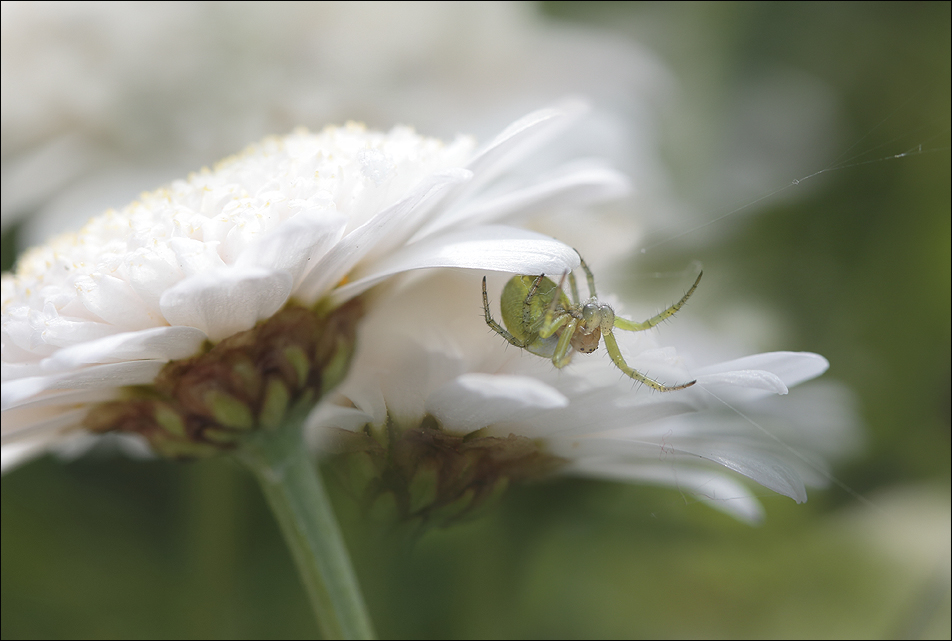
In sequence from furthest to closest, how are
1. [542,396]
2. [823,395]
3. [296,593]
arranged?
[296,593] < [823,395] < [542,396]

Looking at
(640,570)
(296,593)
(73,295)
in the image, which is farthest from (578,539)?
(73,295)

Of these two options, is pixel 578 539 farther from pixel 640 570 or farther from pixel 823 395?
pixel 823 395

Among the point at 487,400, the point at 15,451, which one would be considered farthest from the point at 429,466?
the point at 15,451

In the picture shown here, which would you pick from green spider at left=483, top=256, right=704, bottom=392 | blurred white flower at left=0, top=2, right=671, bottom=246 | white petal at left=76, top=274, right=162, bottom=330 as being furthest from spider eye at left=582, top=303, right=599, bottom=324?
blurred white flower at left=0, top=2, right=671, bottom=246

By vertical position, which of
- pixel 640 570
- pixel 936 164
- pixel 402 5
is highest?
pixel 402 5

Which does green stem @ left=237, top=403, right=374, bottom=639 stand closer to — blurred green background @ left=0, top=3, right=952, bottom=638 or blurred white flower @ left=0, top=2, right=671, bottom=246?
blurred green background @ left=0, top=3, right=952, bottom=638

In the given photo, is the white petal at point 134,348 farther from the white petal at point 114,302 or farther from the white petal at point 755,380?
the white petal at point 755,380

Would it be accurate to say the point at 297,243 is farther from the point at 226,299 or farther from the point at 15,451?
the point at 15,451
